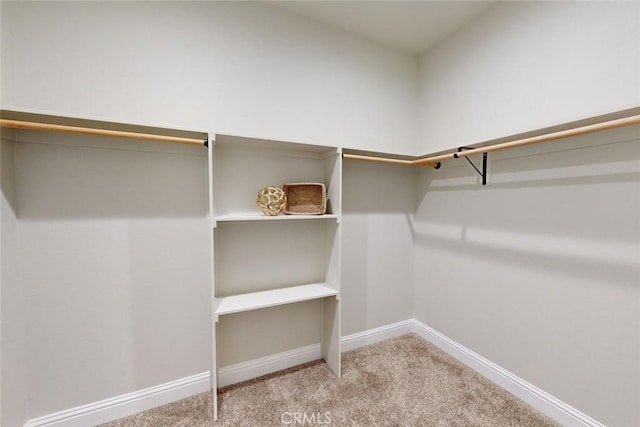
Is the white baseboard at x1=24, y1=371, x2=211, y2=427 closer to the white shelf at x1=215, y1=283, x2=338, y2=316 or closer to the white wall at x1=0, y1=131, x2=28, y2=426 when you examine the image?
the white wall at x1=0, y1=131, x2=28, y2=426

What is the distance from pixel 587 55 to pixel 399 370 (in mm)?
2085

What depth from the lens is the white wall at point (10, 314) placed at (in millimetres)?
1070

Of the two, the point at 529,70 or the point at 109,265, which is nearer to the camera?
the point at 109,265

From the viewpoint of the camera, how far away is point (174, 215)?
1449 mm

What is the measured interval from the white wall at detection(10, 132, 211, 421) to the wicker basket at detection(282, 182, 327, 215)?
0.51 m

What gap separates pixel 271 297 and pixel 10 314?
1174mm

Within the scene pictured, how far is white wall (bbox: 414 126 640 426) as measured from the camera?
1.13 meters

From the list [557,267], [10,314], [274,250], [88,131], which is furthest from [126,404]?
[557,267]

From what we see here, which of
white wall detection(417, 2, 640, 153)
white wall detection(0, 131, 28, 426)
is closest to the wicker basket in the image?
white wall detection(417, 2, 640, 153)

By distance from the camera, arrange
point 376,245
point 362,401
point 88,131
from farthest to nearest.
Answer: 1. point 376,245
2. point 362,401
3. point 88,131

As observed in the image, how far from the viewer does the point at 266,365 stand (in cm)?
169

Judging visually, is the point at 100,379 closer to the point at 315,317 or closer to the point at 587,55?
the point at 315,317

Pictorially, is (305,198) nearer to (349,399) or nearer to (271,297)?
(271,297)

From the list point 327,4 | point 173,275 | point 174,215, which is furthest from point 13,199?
point 327,4
